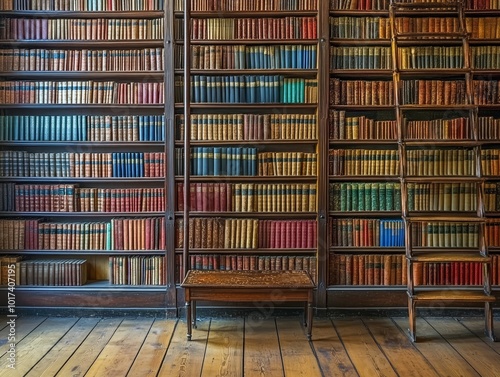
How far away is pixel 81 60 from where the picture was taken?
146 inches

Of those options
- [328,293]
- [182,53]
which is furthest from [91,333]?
[182,53]

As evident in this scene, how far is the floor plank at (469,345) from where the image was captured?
9.14ft

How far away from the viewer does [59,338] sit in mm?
3238

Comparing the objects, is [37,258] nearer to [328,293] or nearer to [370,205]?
[328,293]

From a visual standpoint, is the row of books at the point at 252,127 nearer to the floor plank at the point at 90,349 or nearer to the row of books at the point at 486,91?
the row of books at the point at 486,91

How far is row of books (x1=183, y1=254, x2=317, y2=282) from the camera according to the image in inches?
146

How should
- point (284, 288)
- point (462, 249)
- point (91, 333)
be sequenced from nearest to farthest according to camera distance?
point (284, 288)
point (91, 333)
point (462, 249)

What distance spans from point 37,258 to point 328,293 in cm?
229

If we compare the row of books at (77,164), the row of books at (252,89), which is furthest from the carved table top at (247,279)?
the row of books at (252,89)

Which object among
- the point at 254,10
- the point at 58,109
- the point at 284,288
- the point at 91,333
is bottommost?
the point at 91,333

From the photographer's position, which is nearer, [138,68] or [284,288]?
[284,288]

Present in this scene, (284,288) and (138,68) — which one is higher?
(138,68)

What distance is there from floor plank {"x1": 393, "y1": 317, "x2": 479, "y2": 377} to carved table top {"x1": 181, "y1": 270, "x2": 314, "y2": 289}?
805mm

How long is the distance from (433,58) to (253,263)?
2.02 m
